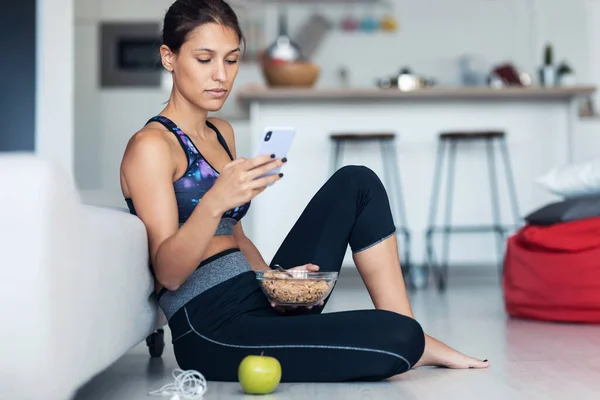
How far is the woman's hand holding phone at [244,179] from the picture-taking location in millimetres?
1751

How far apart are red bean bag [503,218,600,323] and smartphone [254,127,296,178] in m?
2.08

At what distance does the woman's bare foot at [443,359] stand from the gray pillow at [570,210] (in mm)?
1544

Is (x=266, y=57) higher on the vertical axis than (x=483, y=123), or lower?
higher

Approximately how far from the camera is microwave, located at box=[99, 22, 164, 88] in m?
7.38

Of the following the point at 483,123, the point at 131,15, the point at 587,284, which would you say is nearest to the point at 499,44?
the point at 483,123

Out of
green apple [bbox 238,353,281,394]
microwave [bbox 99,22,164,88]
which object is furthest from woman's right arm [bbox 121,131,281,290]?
microwave [bbox 99,22,164,88]

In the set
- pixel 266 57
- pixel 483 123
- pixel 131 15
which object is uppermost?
pixel 131 15

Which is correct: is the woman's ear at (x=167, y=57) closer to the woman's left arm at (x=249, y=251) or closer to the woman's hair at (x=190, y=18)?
the woman's hair at (x=190, y=18)

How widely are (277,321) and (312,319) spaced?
0.27 feet

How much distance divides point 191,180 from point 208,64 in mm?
281

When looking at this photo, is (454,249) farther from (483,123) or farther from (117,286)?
(117,286)

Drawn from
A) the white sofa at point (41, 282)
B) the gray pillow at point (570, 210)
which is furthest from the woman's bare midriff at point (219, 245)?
the gray pillow at point (570, 210)

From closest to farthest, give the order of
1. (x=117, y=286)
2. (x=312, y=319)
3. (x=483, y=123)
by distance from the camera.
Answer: (x=117, y=286) < (x=312, y=319) < (x=483, y=123)

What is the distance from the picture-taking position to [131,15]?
7.43 metres
